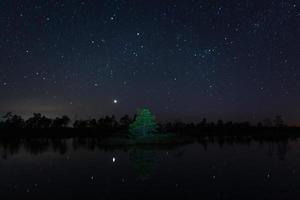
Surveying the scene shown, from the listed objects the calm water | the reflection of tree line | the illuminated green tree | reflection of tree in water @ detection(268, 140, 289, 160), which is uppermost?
the illuminated green tree

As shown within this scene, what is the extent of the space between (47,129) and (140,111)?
7669 centimetres

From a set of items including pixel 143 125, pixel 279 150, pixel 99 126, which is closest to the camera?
pixel 279 150

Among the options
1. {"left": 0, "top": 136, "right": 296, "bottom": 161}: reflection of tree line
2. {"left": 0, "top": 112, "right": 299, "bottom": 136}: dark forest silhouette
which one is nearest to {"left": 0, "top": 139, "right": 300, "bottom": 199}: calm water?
{"left": 0, "top": 136, "right": 296, "bottom": 161}: reflection of tree line

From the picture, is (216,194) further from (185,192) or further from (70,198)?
(70,198)

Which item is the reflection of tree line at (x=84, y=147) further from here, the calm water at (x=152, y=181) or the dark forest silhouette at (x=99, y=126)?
the dark forest silhouette at (x=99, y=126)

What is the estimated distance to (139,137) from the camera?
284 ft

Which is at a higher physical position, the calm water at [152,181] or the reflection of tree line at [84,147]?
the reflection of tree line at [84,147]

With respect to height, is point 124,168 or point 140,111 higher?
point 140,111

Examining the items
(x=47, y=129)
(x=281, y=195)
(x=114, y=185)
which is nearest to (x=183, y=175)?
(x=114, y=185)

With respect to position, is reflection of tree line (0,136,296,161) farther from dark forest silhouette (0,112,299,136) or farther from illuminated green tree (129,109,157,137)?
dark forest silhouette (0,112,299,136)

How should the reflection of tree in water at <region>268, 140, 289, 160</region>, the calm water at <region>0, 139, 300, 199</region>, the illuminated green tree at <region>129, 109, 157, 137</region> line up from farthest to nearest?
the illuminated green tree at <region>129, 109, 157, 137</region> < the reflection of tree in water at <region>268, 140, 289, 160</region> < the calm water at <region>0, 139, 300, 199</region>

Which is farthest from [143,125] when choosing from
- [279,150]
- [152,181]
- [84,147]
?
[152,181]

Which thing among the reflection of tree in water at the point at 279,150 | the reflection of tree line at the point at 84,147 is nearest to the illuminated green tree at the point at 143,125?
the reflection of tree line at the point at 84,147

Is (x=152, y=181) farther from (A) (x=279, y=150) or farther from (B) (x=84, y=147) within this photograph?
(B) (x=84, y=147)
